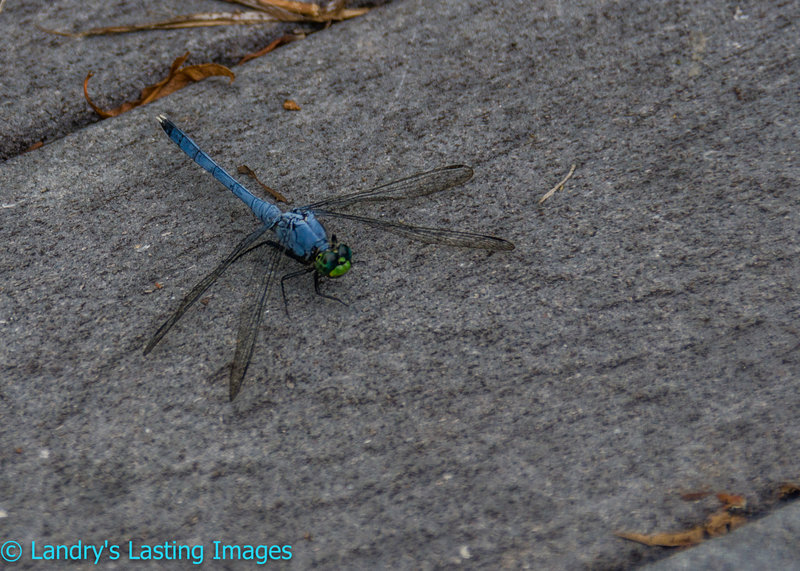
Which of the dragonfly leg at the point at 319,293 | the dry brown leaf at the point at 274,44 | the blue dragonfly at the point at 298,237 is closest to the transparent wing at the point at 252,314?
the blue dragonfly at the point at 298,237

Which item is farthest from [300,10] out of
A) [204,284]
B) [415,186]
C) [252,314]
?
[252,314]

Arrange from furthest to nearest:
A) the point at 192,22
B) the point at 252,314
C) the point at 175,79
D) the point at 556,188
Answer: the point at 192,22
the point at 175,79
the point at 556,188
the point at 252,314

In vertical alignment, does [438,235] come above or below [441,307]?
above

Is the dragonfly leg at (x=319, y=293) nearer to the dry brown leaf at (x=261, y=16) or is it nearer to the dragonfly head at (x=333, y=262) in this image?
the dragonfly head at (x=333, y=262)

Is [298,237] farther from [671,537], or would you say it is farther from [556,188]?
[671,537]

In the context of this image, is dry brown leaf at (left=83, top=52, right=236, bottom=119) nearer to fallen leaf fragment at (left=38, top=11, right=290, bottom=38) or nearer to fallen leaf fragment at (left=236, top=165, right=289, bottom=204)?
fallen leaf fragment at (left=38, top=11, right=290, bottom=38)

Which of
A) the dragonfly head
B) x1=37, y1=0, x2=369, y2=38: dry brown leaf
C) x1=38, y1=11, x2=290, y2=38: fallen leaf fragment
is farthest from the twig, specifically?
x1=38, y1=11, x2=290, y2=38: fallen leaf fragment
